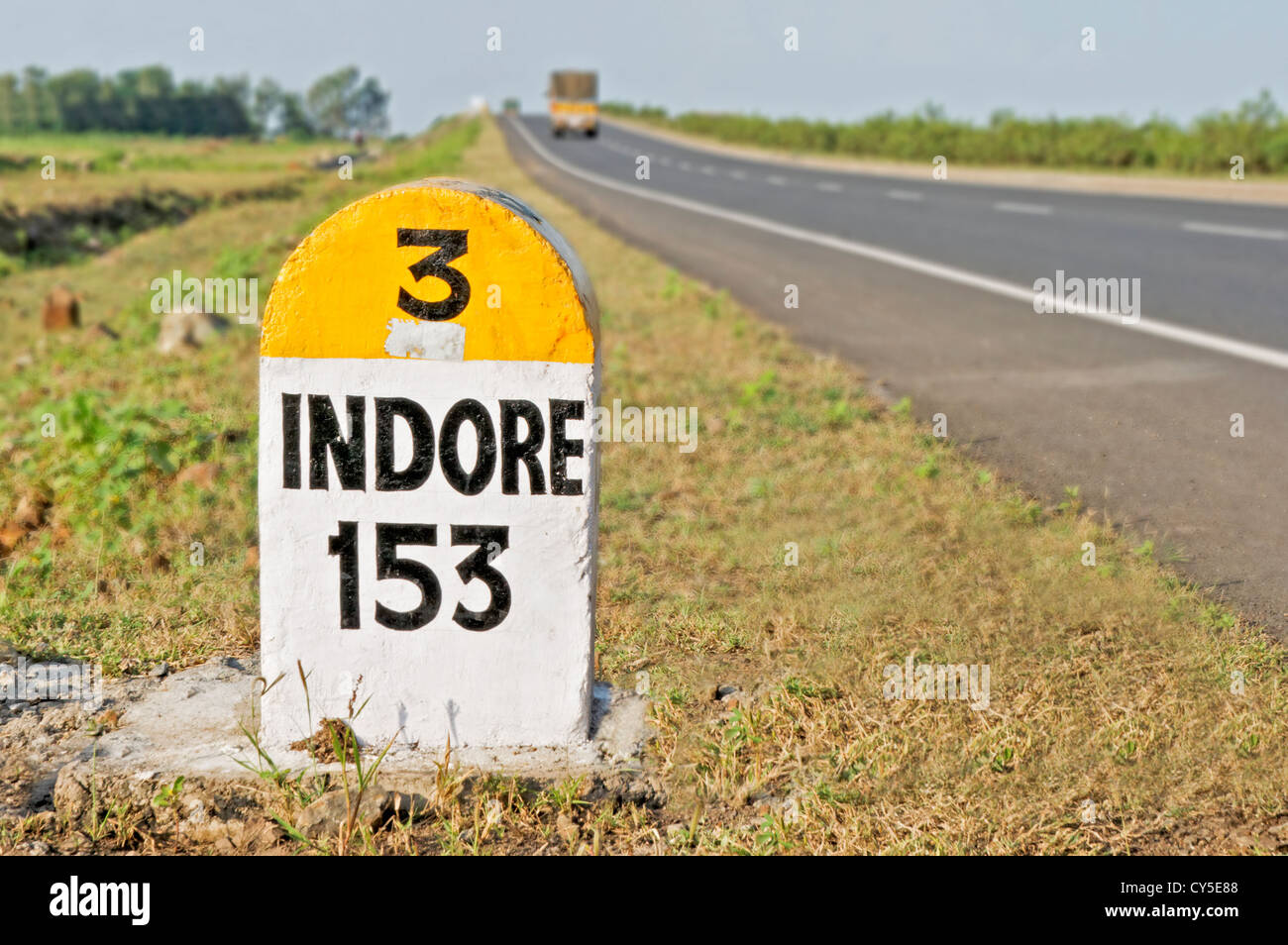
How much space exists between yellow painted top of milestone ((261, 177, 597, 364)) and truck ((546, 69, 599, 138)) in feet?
177

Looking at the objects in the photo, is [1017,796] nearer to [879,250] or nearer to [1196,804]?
[1196,804]

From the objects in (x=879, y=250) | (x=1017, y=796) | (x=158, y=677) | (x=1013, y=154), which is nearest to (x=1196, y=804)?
(x=1017, y=796)

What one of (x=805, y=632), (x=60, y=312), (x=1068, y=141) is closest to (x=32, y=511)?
(x=805, y=632)

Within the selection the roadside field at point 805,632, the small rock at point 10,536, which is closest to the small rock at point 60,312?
the roadside field at point 805,632

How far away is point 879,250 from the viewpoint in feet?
42.1

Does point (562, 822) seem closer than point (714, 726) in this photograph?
Yes

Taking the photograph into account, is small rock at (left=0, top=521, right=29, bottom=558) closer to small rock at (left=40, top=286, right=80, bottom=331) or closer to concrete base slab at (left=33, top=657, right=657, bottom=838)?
concrete base slab at (left=33, top=657, right=657, bottom=838)

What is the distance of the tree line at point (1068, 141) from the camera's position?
2173 centimetres

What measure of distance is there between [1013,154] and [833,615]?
2705 centimetres

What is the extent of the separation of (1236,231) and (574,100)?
1752 inches

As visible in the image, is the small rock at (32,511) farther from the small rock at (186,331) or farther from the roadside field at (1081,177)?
the roadside field at (1081,177)

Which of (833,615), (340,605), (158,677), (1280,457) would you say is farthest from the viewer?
(1280,457)

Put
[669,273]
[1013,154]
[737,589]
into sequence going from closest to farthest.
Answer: [737,589] < [669,273] < [1013,154]

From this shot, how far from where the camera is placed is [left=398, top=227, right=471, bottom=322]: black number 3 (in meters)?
2.72
